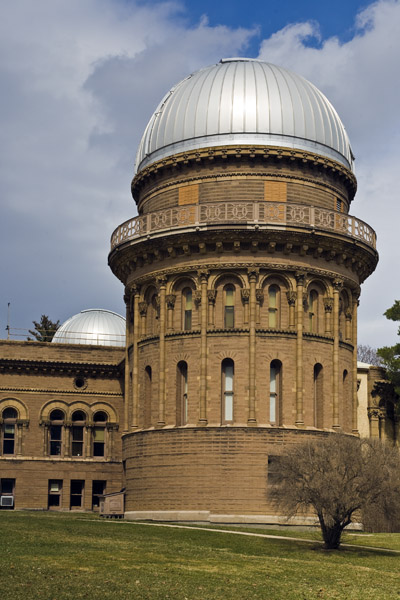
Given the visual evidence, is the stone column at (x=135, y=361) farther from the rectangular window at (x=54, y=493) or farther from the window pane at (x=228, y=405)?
the rectangular window at (x=54, y=493)

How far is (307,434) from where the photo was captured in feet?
137

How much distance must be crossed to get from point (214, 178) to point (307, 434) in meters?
12.5

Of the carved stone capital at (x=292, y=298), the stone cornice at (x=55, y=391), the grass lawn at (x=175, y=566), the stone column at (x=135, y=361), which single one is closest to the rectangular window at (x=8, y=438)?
the stone cornice at (x=55, y=391)

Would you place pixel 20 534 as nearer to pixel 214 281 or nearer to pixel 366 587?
pixel 366 587

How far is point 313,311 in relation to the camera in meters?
43.9

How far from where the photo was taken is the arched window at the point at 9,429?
173 feet

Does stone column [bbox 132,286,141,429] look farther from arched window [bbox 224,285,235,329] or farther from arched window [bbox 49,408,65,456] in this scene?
arched window [bbox 49,408,65,456]

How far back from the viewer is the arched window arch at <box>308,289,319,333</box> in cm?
4356

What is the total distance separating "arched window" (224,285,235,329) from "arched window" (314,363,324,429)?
4341mm

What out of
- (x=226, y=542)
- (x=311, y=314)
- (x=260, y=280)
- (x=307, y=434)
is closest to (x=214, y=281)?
(x=260, y=280)

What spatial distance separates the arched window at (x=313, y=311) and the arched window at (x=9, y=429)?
60.4ft

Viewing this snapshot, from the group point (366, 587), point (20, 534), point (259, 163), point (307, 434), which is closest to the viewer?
point (366, 587)

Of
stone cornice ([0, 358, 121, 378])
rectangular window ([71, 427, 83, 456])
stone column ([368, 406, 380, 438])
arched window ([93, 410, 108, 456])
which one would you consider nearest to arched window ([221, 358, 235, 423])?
stone column ([368, 406, 380, 438])

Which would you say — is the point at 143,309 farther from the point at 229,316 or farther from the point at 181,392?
the point at 229,316
